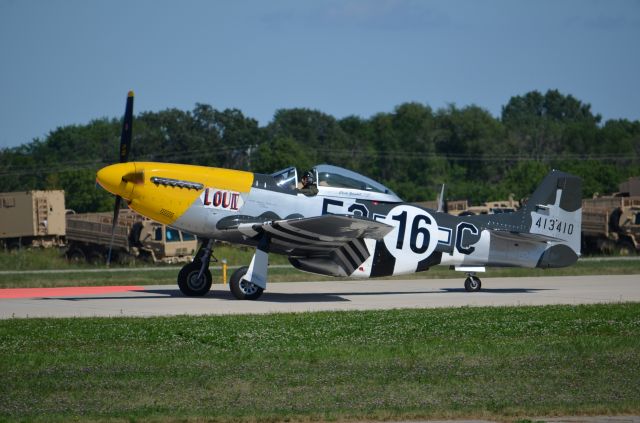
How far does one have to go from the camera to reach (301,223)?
18484 mm

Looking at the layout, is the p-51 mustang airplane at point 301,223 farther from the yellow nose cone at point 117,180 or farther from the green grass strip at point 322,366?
the green grass strip at point 322,366

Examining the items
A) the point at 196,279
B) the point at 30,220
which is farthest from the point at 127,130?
the point at 30,220

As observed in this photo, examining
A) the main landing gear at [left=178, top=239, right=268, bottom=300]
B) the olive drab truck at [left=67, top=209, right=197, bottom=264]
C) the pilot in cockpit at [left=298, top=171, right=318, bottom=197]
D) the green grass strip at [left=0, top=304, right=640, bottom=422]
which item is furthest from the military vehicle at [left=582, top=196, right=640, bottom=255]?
the main landing gear at [left=178, top=239, right=268, bottom=300]

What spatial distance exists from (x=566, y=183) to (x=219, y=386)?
13678 millimetres

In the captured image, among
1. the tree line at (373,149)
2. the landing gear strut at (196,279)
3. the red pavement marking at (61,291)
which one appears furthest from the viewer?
the tree line at (373,149)

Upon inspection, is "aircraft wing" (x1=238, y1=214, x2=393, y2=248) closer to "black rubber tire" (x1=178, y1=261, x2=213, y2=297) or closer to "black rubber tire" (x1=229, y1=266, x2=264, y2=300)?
"black rubber tire" (x1=229, y1=266, x2=264, y2=300)

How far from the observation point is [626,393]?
33.2ft

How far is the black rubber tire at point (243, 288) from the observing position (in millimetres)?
19281

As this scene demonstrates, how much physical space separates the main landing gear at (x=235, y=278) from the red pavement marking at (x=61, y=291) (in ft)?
10.3

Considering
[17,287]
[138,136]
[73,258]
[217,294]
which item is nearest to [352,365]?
→ [217,294]

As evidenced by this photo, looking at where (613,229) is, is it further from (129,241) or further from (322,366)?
(322,366)

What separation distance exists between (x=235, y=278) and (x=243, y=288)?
27cm

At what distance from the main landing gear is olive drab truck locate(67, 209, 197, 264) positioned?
57.0ft

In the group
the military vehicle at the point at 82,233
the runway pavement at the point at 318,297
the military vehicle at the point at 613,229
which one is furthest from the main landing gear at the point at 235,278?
the military vehicle at the point at 613,229
